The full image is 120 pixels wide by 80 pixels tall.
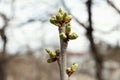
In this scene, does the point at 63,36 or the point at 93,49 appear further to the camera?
the point at 93,49

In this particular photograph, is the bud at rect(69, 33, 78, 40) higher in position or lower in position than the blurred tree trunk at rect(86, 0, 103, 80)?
higher

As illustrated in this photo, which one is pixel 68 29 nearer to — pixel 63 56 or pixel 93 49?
pixel 63 56

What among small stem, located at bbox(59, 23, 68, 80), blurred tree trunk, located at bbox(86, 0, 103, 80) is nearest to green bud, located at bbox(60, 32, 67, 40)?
small stem, located at bbox(59, 23, 68, 80)

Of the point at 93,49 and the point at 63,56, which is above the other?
the point at 63,56

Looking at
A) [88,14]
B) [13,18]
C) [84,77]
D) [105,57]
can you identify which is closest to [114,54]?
[105,57]

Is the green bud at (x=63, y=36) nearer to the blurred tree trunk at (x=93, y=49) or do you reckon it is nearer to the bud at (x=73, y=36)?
the bud at (x=73, y=36)

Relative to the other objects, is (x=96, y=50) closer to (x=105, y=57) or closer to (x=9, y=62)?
(x=105, y=57)

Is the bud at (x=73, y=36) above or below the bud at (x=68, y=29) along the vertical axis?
below

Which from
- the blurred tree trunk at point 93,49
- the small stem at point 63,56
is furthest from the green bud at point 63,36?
the blurred tree trunk at point 93,49

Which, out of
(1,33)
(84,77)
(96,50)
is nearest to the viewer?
(96,50)

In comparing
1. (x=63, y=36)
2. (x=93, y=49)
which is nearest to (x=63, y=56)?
(x=63, y=36)

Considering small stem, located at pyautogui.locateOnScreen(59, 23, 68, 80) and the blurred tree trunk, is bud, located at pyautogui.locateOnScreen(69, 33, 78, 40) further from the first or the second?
the blurred tree trunk
